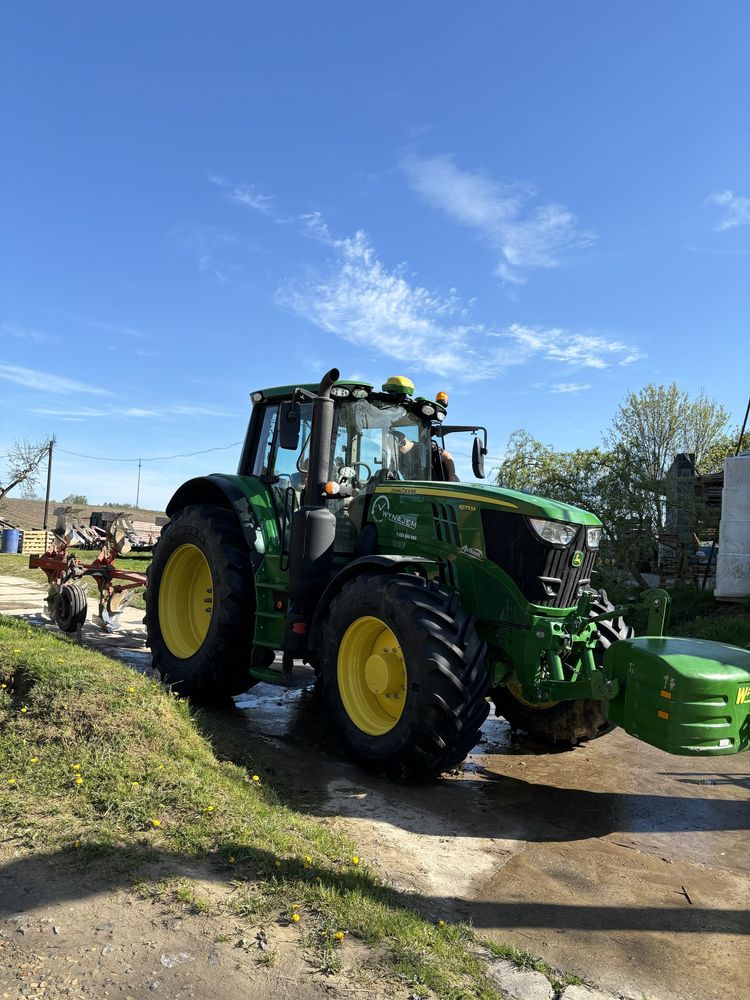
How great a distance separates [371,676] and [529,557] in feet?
4.37

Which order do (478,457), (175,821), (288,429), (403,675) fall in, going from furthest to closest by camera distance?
(478,457), (288,429), (403,675), (175,821)

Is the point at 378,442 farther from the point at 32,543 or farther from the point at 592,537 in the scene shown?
the point at 32,543

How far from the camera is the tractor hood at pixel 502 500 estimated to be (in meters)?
5.00

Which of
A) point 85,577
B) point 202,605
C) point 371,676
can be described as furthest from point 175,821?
point 85,577

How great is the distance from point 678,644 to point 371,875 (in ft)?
7.41

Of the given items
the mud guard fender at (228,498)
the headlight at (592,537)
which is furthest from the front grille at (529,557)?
the mud guard fender at (228,498)

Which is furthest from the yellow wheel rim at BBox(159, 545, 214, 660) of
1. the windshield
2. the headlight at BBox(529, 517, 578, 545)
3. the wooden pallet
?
the wooden pallet

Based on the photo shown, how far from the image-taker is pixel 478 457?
6.64 m

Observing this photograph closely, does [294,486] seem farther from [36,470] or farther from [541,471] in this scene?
[36,470]

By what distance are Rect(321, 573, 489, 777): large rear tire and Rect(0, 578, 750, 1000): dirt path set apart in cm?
28

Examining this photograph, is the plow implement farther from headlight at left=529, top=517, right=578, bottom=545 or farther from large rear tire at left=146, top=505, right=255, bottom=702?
headlight at left=529, top=517, right=578, bottom=545

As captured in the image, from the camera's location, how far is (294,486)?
628 centimetres

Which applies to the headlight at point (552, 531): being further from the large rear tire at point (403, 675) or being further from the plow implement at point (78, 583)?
the plow implement at point (78, 583)

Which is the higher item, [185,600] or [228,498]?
[228,498]
